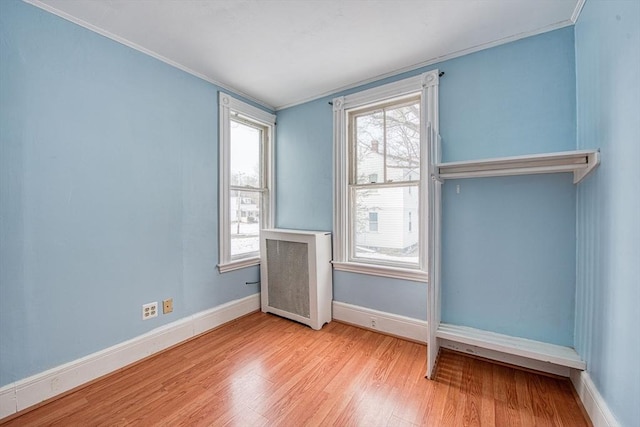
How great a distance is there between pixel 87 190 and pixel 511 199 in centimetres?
312

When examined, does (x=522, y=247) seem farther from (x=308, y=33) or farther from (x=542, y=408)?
(x=308, y=33)

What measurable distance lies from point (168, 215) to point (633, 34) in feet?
10.1

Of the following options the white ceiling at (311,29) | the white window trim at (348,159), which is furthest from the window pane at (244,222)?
the white ceiling at (311,29)

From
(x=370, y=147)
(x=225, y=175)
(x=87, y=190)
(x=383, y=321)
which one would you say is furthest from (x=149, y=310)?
(x=370, y=147)

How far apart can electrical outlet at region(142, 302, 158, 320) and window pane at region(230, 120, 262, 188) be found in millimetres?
1402

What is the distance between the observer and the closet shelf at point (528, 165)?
1.53 metres

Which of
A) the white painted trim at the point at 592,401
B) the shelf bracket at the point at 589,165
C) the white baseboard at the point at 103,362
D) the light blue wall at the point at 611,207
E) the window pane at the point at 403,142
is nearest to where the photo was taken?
the light blue wall at the point at 611,207

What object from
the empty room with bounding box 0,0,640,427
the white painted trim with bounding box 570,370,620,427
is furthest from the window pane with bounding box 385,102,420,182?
the white painted trim with bounding box 570,370,620,427

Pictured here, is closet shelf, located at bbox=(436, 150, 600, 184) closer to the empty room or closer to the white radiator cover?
the empty room

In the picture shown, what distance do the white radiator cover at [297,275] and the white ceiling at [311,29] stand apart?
1666 millimetres

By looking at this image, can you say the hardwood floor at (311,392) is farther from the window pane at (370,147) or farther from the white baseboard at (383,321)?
Answer: the window pane at (370,147)

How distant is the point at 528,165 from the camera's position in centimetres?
176

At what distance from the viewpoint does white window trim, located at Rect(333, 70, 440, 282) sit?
7.45 feet

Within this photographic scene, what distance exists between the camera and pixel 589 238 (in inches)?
63.4
